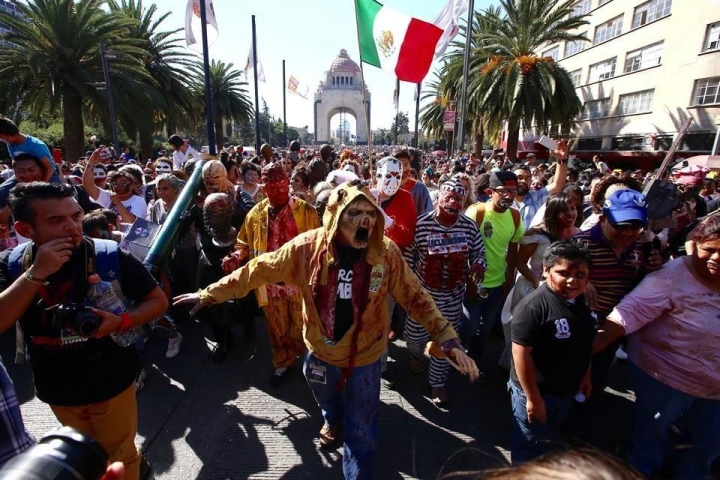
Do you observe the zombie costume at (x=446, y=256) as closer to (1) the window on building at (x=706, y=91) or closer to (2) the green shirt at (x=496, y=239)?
(2) the green shirt at (x=496, y=239)

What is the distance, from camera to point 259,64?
1723 centimetres

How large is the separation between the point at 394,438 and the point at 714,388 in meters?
1.94

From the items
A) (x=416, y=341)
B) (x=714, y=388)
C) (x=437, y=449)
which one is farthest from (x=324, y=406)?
(x=714, y=388)

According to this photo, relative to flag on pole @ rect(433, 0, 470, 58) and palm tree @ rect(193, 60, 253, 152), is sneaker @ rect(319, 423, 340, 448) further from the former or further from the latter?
palm tree @ rect(193, 60, 253, 152)

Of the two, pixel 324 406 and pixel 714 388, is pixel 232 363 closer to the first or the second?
pixel 324 406

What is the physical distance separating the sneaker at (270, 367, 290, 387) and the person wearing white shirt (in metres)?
5.22

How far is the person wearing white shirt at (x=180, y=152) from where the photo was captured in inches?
292

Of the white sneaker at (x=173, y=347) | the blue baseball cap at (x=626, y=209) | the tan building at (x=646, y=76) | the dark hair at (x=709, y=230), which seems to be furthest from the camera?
the tan building at (x=646, y=76)

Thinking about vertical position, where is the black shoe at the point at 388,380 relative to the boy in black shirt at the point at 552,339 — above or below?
below

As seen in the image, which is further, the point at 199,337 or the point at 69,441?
the point at 199,337

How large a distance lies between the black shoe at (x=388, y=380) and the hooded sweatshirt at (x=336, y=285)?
1306 mm

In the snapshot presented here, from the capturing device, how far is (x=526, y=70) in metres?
16.9

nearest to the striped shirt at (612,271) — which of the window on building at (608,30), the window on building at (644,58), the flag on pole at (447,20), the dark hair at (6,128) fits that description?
the dark hair at (6,128)

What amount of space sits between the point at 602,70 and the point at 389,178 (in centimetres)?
2751
